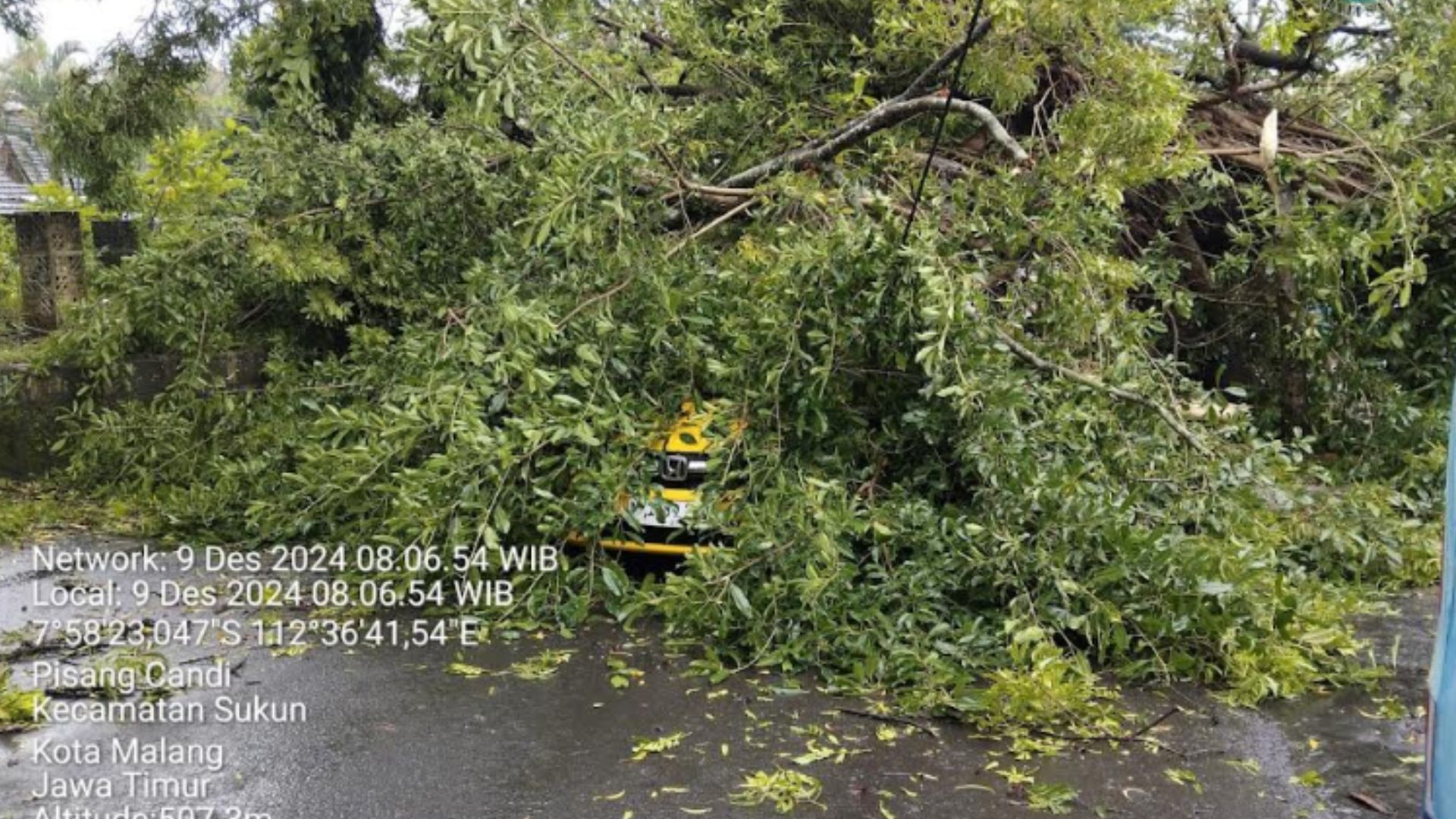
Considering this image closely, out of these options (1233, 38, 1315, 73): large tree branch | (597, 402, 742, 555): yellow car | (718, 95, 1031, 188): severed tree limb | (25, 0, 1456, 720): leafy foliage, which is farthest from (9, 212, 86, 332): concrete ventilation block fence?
(1233, 38, 1315, 73): large tree branch

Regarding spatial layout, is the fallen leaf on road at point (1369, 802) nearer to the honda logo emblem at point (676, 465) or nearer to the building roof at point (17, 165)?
the honda logo emblem at point (676, 465)

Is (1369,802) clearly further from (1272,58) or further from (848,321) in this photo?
(1272,58)

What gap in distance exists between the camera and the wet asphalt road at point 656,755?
3717 mm

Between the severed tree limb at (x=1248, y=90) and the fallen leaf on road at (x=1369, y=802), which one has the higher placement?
the severed tree limb at (x=1248, y=90)

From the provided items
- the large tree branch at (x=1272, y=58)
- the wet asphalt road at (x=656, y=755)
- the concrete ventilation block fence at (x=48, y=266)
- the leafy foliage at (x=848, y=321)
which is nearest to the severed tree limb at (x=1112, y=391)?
the leafy foliage at (x=848, y=321)

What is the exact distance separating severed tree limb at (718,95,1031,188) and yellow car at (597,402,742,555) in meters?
1.63

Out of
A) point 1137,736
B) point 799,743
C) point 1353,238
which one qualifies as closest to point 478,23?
point 799,743

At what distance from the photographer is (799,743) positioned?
4.19m

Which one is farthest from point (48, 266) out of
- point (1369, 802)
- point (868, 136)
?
point (1369, 802)

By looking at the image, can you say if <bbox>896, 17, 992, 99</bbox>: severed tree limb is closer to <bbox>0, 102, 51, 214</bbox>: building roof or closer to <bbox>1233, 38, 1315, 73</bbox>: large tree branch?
<bbox>1233, 38, 1315, 73</bbox>: large tree branch

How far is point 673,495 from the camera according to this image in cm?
570

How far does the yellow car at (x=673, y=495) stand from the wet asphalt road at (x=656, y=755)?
70 centimetres

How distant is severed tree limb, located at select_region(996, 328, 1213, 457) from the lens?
220 inches

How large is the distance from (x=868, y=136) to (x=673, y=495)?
240 cm
